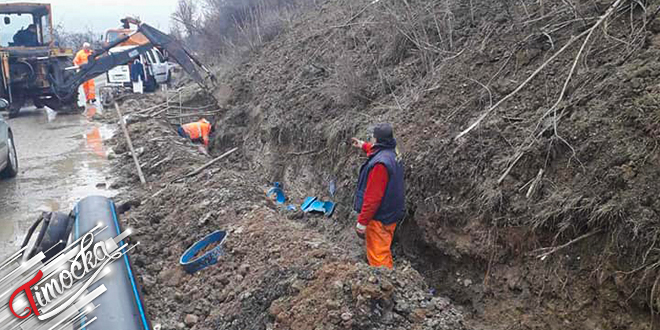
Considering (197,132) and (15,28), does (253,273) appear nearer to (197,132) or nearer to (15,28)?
(197,132)

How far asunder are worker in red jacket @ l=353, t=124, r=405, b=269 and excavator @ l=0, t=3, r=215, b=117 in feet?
35.9

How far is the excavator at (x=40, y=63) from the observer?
616 inches

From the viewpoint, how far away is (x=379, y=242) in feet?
17.3

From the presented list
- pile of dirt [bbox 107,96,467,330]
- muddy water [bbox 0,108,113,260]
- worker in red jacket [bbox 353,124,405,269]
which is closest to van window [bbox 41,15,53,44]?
muddy water [bbox 0,108,113,260]

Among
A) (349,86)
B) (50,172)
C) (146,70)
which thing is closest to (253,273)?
(349,86)

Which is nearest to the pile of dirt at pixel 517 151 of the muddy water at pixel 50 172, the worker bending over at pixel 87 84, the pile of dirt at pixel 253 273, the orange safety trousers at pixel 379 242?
the orange safety trousers at pixel 379 242

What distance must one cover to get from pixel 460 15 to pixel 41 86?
1416cm

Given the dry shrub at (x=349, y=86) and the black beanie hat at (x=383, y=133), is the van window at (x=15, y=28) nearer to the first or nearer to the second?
the dry shrub at (x=349, y=86)

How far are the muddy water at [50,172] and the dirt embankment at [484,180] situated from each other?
5.85 ft

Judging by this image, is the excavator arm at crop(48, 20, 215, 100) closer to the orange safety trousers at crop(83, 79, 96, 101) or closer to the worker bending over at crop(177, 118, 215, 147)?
the worker bending over at crop(177, 118, 215, 147)

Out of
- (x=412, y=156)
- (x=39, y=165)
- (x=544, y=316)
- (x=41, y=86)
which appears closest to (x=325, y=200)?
(x=412, y=156)

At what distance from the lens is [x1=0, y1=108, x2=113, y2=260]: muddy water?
800 centimetres

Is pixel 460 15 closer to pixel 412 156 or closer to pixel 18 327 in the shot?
pixel 412 156

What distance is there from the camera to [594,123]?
14.6 feet
